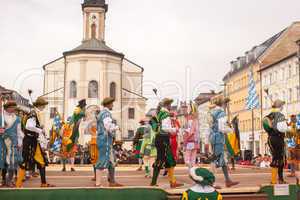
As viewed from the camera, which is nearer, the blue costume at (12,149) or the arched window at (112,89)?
the blue costume at (12,149)

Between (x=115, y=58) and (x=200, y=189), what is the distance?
195 feet

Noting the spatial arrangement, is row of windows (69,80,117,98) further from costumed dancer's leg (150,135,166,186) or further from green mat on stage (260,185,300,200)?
green mat on stage (260,185,300,200)

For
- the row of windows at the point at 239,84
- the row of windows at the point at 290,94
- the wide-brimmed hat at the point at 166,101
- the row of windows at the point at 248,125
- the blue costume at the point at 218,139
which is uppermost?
the row of windows at the point at 239,84

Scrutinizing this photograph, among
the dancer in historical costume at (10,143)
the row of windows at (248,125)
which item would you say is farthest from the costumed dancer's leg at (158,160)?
the row of windows at (248,125)

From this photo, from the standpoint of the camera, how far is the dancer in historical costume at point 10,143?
10.0 meters

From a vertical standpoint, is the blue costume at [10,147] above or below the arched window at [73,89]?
below

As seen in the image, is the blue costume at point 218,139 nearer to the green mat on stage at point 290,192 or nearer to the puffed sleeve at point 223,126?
the puffed sleeve at point 223,126

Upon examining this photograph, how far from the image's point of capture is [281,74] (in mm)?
52812

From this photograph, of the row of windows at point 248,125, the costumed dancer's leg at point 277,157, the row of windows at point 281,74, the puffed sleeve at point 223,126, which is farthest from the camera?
the row of windows at point 248,125

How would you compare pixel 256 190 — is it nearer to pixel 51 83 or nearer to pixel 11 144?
pixel 11 144

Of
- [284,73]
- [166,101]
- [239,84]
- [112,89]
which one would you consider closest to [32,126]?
[166,101]

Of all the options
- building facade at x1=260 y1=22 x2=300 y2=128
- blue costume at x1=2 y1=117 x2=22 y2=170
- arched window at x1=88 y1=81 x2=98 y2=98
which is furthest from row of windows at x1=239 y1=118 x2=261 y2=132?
blue costume at x1=2 y1=117 x2=22 y2=170

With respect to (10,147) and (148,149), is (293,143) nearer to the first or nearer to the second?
(148,149)

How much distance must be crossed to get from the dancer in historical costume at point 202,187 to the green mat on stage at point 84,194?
122 inches
